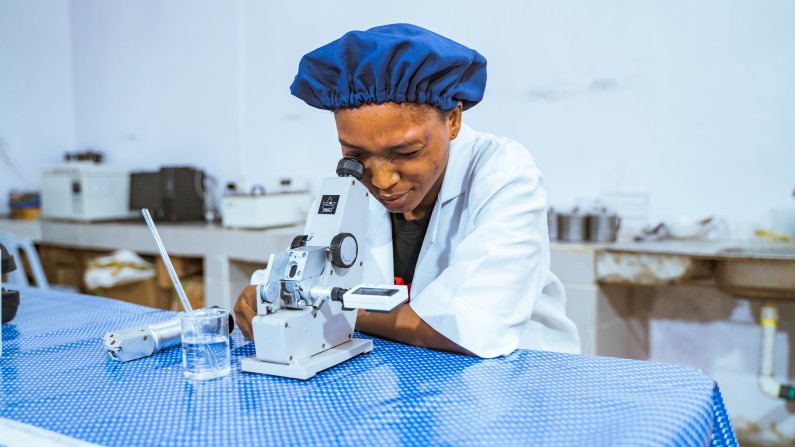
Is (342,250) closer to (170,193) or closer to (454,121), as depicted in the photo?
(454,121)

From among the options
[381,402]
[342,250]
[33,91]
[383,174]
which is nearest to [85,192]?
[33,91]

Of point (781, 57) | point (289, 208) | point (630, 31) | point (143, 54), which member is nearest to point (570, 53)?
point (630, 31)

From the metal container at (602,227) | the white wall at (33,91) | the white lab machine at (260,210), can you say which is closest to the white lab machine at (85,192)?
the white wall at (33,91)

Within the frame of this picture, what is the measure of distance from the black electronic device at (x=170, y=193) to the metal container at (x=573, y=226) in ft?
7.93

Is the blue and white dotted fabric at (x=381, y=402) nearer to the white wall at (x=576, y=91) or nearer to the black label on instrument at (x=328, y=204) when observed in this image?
the black label on instrument at (x=328, y=204)

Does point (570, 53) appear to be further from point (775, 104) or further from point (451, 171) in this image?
point (451, 171)

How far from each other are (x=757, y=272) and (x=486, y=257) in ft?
5.13

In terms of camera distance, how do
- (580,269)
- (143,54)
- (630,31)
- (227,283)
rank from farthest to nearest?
(143,54) < (227,283) < (630,31) < (580,269)

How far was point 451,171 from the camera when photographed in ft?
5.48

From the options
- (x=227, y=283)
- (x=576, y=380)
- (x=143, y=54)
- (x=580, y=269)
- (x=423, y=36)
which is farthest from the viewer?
(x=143, y=54)

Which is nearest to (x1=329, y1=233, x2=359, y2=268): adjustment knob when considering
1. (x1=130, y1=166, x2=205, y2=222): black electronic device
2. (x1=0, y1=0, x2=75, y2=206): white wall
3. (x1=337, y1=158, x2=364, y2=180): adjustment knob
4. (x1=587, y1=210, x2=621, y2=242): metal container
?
(x1=337, y1=158, x2=364, y2=180): adjustment knob

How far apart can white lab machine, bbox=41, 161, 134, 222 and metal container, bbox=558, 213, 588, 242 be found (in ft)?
9.90

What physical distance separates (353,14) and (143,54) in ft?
6.18

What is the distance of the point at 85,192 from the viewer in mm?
4230
